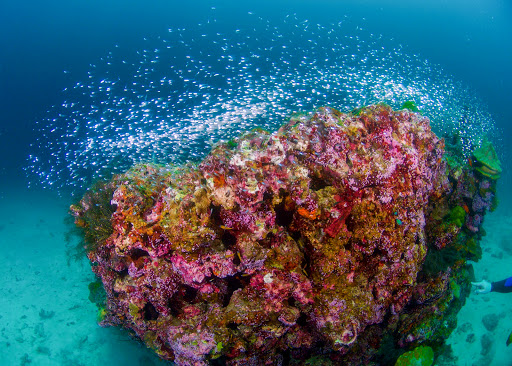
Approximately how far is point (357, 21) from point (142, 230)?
105 m

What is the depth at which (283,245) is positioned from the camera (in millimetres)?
4703

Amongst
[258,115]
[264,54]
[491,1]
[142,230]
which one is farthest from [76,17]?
[491,1]

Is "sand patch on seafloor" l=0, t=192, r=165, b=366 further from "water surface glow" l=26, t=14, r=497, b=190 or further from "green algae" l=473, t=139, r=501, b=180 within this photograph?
"green algae" l=473, t=139, r=501, b=180

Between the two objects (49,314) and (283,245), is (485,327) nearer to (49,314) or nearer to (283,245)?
(283,245)

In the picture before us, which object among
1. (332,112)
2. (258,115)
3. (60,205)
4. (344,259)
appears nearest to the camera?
(344,259)

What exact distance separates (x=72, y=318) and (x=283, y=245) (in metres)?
15.3

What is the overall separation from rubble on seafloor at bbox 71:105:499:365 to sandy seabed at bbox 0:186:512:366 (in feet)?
20.7

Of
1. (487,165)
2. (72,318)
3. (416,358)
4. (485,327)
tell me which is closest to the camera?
(416,358)

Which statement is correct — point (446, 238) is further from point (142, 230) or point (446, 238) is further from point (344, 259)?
point (142, 230)

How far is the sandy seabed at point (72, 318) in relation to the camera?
40.2 ft

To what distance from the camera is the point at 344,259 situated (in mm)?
4789

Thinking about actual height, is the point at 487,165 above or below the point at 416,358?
above

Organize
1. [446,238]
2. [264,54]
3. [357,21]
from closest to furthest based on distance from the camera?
[446,238], [264,54], [357,21]

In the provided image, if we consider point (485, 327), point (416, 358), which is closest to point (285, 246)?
point (416, 358)
